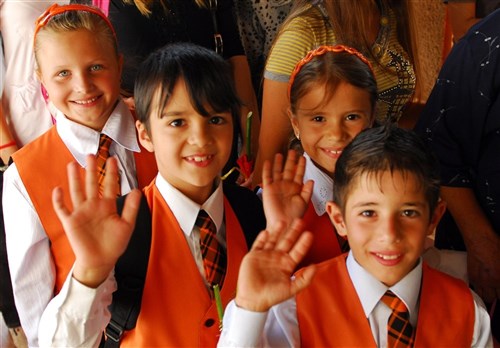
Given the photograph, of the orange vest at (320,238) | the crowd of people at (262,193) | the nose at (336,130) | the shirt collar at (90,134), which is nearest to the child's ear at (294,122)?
the crowd of people at (262,193)

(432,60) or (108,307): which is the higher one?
(432,60)

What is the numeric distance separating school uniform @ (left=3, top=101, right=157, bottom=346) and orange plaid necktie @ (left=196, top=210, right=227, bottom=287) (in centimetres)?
33

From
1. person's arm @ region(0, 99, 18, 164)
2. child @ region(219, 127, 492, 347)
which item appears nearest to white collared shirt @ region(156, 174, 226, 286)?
child @ region(219, 127, 492, 347)

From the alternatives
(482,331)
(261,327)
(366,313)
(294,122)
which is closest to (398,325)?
(366,313)

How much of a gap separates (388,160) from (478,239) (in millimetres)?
454

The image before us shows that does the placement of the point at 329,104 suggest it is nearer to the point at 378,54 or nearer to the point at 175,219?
the point at 378,54

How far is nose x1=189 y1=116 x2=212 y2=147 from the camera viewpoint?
1301 mm

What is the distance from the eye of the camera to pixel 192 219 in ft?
4.37

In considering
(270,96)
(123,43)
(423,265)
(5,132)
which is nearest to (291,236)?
→ (423,265)

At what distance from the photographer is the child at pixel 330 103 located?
1.56m

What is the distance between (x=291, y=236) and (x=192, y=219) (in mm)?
277

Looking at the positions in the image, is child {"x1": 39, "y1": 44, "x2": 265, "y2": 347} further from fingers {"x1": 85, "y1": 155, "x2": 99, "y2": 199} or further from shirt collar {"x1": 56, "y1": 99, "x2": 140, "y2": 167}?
shirt collar {"x1": 56, "y1": 99, "x2": 140, "y2": 167}

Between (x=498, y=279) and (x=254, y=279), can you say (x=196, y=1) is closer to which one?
(x=254, y=279)

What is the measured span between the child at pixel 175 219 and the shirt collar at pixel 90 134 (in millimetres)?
199
